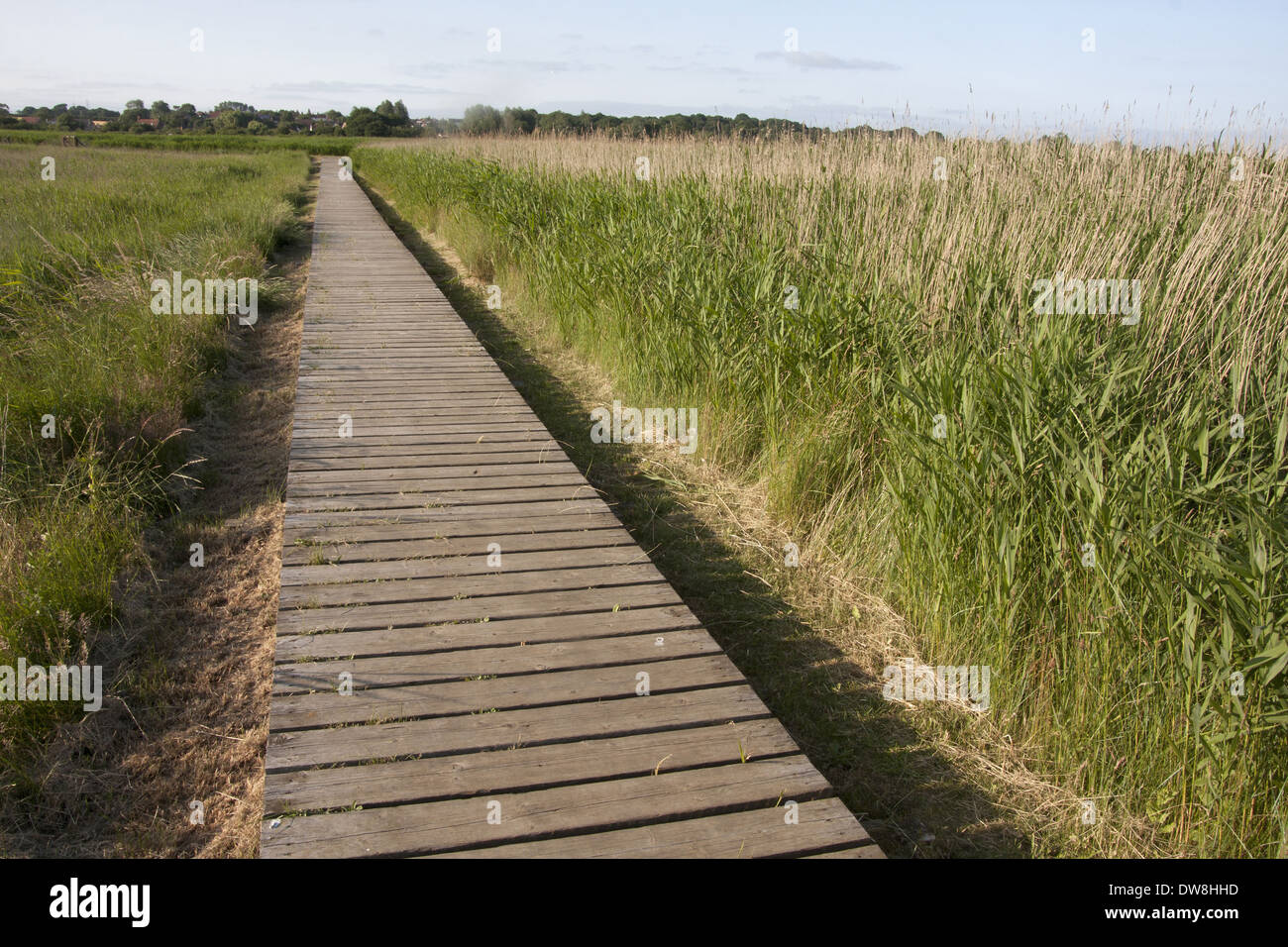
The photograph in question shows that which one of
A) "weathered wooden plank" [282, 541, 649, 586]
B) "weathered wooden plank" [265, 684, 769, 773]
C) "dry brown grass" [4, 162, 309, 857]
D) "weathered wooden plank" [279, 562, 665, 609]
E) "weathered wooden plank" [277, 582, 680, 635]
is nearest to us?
"weathered wooden plank" [265, 684, 769, 773]

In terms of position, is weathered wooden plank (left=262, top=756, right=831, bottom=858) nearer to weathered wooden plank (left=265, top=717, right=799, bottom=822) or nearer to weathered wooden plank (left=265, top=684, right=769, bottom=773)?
weathered wooden plank (left=265, top=717, right=799, bottom=822)

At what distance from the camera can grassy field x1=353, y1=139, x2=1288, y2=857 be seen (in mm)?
2354

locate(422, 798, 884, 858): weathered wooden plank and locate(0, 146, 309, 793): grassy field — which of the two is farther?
locate(0, 146, 309, 793): grassy field

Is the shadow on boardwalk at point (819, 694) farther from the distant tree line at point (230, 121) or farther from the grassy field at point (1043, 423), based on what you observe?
the distant tree line at point (230, 121)

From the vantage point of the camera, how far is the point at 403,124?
6119cm

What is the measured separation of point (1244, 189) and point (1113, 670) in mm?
2882

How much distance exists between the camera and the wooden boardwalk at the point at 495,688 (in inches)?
81.4

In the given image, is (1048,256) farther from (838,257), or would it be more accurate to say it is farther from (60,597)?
(60,597)

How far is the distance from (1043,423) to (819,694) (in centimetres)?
139

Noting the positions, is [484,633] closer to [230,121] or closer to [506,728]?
[506,728]

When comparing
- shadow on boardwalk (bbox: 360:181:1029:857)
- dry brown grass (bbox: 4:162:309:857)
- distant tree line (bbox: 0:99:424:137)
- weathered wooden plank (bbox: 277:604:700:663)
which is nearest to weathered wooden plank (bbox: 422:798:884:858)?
shadow on boardwalk (bbox: 360:181:1029:857)

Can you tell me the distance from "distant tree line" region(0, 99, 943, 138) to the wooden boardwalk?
544 centimetres

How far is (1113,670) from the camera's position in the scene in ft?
8.53
